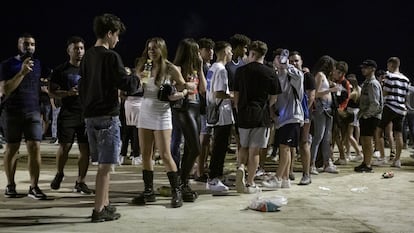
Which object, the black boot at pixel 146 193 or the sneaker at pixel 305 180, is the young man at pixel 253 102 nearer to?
the sneaker at pixel 305 180

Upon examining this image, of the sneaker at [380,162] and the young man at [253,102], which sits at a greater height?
the young man at [253,102]

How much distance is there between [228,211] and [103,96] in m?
1.56

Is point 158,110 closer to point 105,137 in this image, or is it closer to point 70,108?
point 105,137

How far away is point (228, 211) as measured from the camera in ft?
16.7

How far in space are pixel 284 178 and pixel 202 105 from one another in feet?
4.39

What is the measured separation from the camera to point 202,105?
6.90m

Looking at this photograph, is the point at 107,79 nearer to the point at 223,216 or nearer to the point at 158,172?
the point at 223,216

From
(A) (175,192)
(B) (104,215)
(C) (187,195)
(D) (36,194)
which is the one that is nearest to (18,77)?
(D) (36,194)

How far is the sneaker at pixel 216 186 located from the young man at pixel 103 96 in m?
1.74

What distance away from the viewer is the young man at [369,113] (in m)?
8.38

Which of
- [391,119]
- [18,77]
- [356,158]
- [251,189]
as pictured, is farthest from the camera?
[356,158]

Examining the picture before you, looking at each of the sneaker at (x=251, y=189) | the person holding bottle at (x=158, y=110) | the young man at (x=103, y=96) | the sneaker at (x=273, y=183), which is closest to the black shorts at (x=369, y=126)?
the sneaker at (x=273, y=183)

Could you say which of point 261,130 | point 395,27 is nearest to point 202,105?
point 261,130

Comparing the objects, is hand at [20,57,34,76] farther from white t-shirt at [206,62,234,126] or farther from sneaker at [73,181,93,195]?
white t-shirt at [206,62,234,126]
